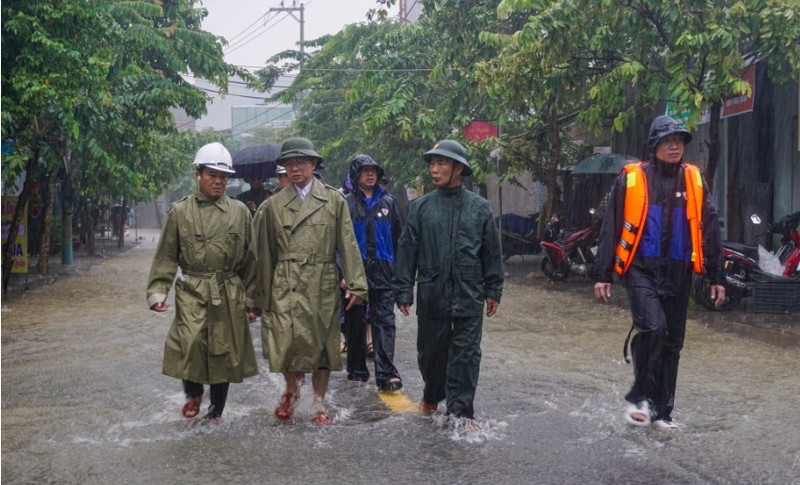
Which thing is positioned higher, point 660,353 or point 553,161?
point 553,161

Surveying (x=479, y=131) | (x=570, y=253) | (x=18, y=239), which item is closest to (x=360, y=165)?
(x=570, y=253)

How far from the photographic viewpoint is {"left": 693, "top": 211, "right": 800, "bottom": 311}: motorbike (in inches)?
470

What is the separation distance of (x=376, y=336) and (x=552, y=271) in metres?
10.4

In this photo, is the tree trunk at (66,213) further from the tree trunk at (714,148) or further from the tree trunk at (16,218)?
the tree trunk at (714,148)

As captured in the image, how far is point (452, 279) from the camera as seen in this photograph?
6125mm

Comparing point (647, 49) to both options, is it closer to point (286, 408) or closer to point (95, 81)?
point (95, 81)

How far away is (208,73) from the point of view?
1972 centimetres

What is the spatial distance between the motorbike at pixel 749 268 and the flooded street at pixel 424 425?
1378 mm

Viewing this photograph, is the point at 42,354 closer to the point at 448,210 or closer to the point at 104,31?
the point at 104,31

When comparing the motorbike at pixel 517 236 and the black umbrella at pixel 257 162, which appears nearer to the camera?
the black umbrella at pixel 257 162

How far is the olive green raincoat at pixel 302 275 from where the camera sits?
6168mm

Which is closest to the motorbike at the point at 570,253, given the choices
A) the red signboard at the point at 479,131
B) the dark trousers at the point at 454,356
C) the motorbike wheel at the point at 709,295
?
the red signboard at the point at 479,131

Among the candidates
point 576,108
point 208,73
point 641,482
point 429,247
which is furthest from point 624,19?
point 208,73

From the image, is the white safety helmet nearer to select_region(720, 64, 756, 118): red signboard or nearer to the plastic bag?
the plastic bag
